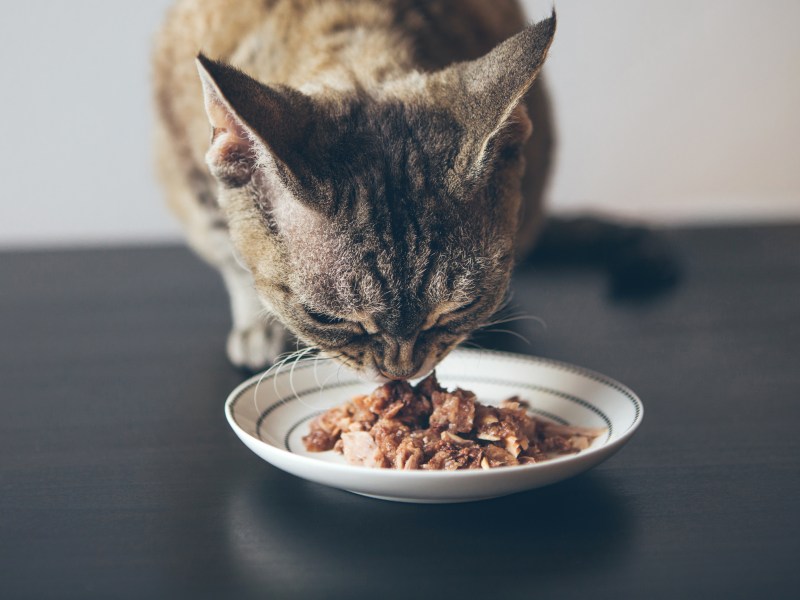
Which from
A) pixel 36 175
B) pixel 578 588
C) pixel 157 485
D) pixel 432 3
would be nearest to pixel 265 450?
pixel 157 485

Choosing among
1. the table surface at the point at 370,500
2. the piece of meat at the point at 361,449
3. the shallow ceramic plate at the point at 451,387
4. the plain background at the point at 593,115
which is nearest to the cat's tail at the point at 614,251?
the table surface at the point at 370,500

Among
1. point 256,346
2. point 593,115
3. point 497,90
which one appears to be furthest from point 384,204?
point 593,115

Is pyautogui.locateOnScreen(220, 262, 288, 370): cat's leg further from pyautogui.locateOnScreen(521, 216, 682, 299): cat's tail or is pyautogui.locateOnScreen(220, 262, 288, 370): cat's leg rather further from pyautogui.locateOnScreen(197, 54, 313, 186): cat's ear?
pyautogui.locateOnScreen(521, 216, 682, 299): cat's tail

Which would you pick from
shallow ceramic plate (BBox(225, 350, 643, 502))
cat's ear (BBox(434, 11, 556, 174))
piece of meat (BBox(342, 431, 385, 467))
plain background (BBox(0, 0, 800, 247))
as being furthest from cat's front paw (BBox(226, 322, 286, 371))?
plain background (BBox(0, 0, 800, 247))

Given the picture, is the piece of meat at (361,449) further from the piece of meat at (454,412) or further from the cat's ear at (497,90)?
the cat's ear at (497,90)

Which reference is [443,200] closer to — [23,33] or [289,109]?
[289,109]
